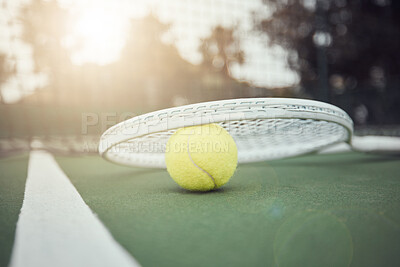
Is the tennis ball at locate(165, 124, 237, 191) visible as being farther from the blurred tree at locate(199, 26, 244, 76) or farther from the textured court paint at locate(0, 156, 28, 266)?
the blurred tree at locate(199, 26, 244, 76)

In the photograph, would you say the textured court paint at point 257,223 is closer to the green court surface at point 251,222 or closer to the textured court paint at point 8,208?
the green court surface at point 251,222

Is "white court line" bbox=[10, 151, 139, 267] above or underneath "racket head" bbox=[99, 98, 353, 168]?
underneath

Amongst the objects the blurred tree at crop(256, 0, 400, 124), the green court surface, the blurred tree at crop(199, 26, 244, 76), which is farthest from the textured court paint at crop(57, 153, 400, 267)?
the blurred tree at crop(256, 0, 400, 124)

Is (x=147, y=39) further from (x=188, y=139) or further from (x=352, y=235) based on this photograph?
(x=352, y=235)

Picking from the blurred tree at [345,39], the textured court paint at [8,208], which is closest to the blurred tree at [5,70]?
the textured court paint at [8,208]

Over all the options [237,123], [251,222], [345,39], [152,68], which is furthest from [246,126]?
[345,39]

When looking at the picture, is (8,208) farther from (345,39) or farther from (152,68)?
(345,39)

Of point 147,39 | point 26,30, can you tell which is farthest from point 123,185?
point 147,39
